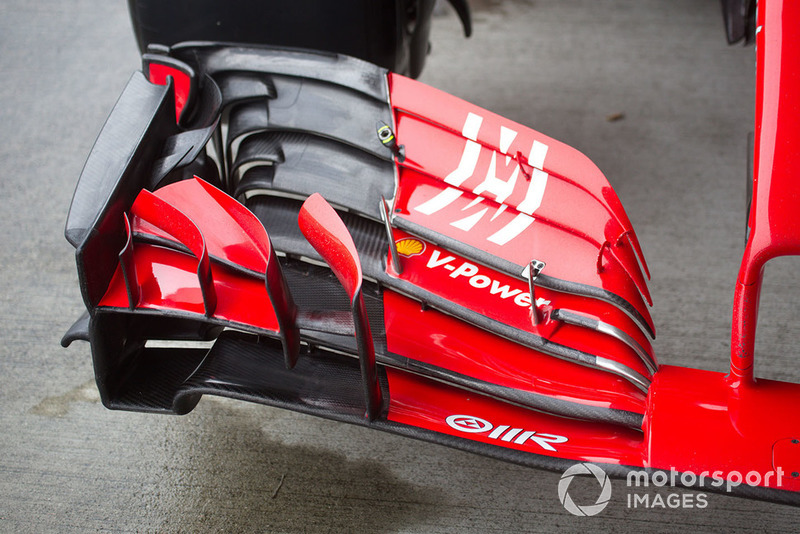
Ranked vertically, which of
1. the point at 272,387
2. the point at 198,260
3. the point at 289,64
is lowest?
the point at 272,387

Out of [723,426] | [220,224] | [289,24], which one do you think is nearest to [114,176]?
[220,224]

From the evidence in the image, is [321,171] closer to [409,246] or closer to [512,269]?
[409,246]

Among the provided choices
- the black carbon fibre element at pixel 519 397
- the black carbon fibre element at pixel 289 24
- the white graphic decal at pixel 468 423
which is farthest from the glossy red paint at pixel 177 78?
the white graphic decal at pixel 468 423

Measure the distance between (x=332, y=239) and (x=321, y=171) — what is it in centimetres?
41

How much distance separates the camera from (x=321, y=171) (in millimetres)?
1433

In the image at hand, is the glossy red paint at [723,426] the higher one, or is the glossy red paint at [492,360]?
the glossy red paint at [723,426]

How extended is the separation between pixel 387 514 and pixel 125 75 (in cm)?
178

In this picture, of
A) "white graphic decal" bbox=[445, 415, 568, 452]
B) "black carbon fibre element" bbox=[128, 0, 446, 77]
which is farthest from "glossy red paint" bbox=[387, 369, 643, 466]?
"black carbon fibre element" bbox=[128, 0, 446, 77]

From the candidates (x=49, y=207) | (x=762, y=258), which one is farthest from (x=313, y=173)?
(x=49, y=207)

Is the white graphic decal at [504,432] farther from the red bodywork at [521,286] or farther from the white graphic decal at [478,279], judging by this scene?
the white graphic decal at [478,279]

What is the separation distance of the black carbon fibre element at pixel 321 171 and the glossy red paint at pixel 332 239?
29 centimetres

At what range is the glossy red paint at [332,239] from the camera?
102 centimetres

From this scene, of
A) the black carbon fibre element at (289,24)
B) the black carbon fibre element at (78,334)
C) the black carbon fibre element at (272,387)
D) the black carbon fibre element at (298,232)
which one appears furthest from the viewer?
the black carbon fibre element at (289,24)

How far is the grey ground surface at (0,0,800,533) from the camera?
1349 mm
